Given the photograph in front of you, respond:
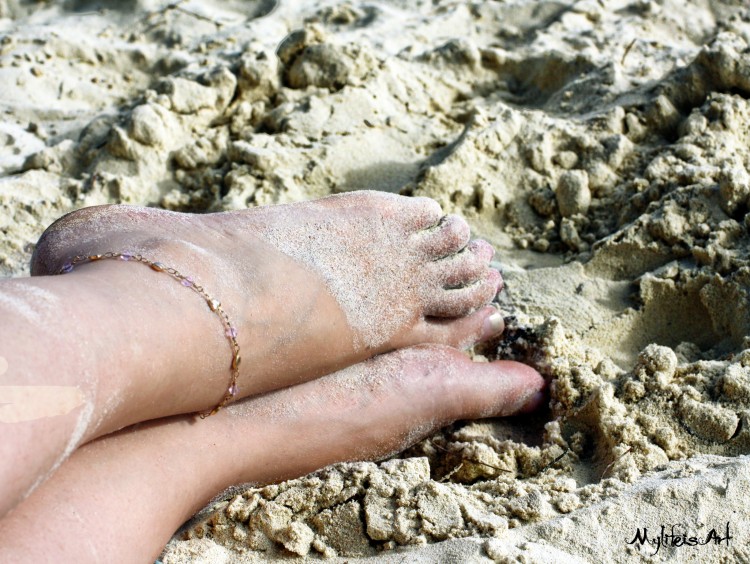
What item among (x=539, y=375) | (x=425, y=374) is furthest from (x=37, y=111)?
(x=539, y=375)

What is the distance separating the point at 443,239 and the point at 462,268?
8cm

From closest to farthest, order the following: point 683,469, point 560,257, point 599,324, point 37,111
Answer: point 683,469, point 599,324, point 560,257, point 37,111

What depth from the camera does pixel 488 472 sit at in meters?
1.47

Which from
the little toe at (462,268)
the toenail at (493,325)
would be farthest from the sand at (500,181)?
the little toe at (462,268)

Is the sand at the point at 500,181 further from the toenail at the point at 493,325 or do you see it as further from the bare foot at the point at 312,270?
the bare foot at the point at 312,270

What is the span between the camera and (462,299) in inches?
68.0

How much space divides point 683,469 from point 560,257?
2.70 ft

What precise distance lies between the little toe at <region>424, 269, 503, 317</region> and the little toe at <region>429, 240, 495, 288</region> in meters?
0.01

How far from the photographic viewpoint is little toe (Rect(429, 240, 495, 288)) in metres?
1.73

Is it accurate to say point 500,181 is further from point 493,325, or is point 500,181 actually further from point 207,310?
point 207,310

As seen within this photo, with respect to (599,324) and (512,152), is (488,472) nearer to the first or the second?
(599,324)

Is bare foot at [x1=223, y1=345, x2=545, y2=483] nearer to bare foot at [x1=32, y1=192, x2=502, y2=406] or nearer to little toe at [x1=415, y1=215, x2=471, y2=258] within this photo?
bare foot at [x1=32, y1=192, x2=502, y2=406]

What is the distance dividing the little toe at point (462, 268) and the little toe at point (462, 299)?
15 mm

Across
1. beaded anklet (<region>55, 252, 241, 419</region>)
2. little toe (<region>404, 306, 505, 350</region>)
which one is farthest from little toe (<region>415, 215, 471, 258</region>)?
beaded anklet (<region>55, 252, 241, 419</region>)
